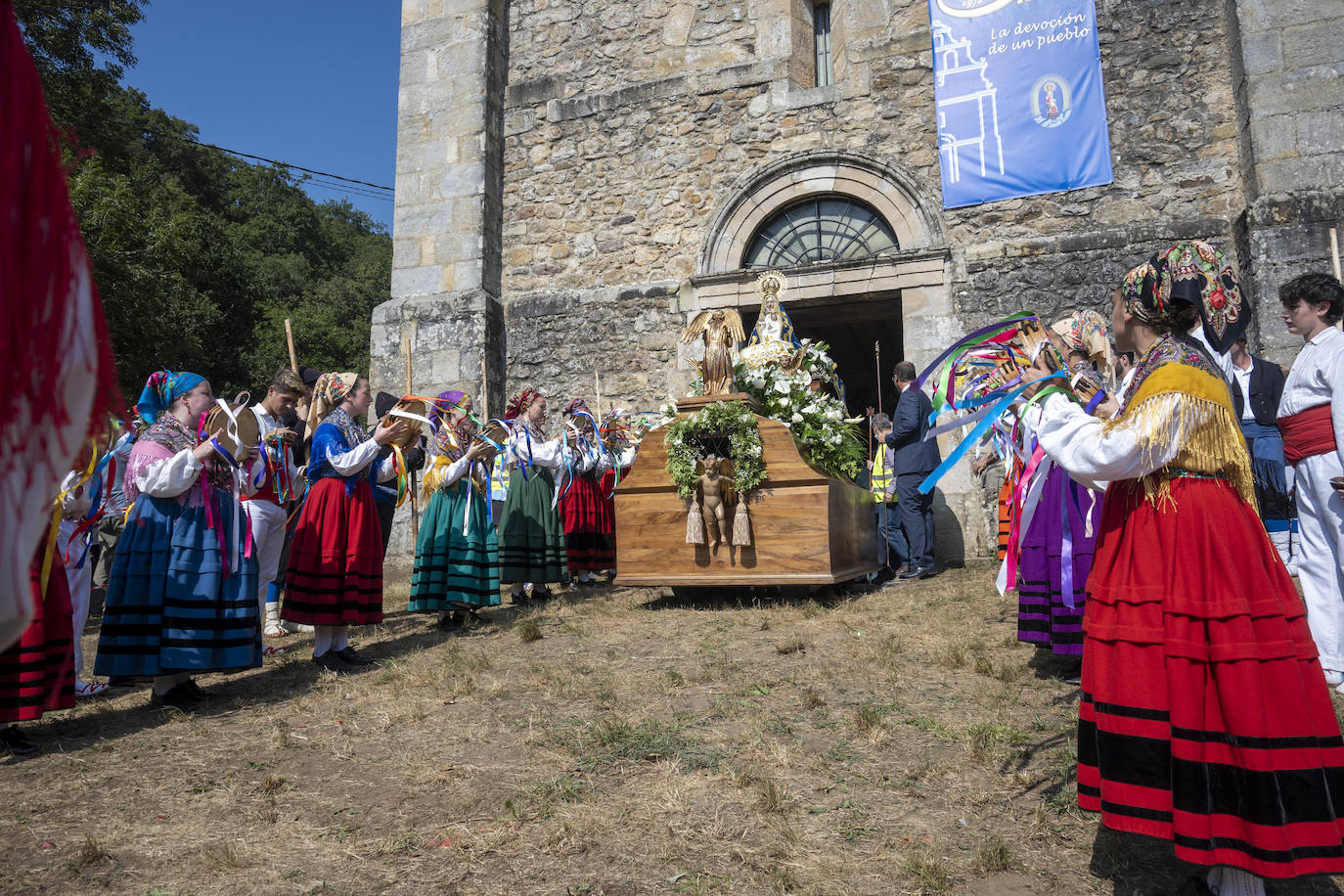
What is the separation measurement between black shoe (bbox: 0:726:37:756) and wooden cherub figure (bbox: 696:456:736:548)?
175 inches

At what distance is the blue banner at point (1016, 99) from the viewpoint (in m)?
9.61

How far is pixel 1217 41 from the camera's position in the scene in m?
9.25

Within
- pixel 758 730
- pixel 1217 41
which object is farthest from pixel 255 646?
pixel 1217 41

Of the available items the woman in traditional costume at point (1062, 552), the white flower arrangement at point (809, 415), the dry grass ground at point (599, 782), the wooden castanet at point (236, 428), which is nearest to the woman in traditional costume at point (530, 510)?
the white flower arrangement at point (809, 415)

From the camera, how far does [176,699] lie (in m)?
4.72

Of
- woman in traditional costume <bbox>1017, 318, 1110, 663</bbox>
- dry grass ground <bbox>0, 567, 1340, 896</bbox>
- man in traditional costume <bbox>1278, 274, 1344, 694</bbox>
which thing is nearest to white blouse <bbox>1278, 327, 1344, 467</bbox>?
man in traditional costume <bbox>1278, 274, 1344, 694</bbox>

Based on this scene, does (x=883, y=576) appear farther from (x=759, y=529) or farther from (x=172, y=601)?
(x=172, y=601)

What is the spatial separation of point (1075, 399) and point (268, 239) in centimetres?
3605

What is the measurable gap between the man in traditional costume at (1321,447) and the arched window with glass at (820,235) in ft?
20.9

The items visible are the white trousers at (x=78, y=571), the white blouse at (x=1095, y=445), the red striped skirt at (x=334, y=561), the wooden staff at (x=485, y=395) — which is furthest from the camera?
the wooden staff at (x=485, y=395)

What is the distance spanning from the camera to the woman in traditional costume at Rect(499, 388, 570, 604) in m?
7.89

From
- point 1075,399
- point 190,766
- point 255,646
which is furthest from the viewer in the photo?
point 255,646

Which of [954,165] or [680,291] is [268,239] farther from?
[954,165]

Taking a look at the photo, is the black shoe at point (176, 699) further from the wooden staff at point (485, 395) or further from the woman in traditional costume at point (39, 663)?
the wooden staff at point (485, 395)
